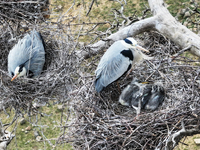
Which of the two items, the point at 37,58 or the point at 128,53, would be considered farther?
the point at 37,58

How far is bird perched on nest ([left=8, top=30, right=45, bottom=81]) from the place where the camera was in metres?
2.97

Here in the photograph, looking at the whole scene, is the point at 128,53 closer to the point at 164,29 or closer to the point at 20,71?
the point at 164,29

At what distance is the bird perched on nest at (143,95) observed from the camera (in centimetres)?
247

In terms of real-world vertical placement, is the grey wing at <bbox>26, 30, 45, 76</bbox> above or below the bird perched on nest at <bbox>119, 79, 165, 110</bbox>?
above

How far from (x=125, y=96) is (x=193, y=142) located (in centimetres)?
114

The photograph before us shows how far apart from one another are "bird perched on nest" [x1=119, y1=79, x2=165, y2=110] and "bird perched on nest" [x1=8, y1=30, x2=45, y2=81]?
108 cm

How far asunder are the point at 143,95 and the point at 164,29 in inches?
25.6

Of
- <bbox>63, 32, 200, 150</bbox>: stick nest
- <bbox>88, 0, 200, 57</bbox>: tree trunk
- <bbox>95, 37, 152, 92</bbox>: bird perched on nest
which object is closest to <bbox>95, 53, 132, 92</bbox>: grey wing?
<bbox>95, 37, 152, 92</bbox>: bird perched on nest

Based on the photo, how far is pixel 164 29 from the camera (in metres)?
2.60

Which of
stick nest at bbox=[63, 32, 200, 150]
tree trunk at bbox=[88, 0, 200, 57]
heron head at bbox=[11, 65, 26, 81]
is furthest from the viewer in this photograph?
heron head at bbox=[11, 65, 26, 81]

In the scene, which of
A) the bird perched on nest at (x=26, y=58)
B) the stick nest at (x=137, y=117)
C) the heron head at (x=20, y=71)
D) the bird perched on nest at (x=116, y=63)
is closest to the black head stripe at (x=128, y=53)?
the bird perched on nest at (x=116, y=63)

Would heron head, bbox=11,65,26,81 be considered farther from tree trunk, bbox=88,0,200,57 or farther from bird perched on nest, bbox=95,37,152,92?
bird perched on nest, bbox=95,37,152,92

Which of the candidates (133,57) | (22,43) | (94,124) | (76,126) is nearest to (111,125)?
(94,124)

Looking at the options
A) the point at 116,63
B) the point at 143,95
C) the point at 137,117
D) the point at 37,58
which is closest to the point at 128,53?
the point at 116,63
